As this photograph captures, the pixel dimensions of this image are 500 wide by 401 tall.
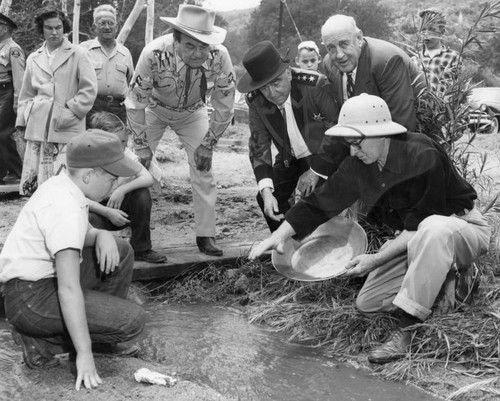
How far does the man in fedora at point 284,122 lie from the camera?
4.90 meters

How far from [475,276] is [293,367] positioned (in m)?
1.26

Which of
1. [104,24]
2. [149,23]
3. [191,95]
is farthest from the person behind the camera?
[149,23]

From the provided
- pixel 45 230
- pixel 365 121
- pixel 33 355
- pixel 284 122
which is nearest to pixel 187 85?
pixel 284 122

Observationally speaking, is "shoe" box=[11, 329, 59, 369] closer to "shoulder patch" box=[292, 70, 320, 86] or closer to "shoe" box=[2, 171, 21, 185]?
"shoulder patch" box=[292, 70, 320, 86]

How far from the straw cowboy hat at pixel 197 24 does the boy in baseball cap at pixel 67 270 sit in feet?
5.96

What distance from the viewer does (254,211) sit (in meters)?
7.57

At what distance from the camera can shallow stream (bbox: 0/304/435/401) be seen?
3.57 meters

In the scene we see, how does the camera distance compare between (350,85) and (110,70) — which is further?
(110,70)

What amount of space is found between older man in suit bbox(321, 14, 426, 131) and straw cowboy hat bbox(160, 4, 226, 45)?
0.93 meters

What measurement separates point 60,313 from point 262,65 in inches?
87.3

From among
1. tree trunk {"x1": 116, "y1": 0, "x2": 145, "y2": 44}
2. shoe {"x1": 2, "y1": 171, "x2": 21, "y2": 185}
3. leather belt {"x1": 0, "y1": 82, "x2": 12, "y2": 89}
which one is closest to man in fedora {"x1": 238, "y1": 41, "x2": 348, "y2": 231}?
leather belt {"x1": 0, "y1": 82, "x2": 12, "y2": 89}

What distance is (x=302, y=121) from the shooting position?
5156mm

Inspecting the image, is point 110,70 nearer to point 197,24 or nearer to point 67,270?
point 197,24

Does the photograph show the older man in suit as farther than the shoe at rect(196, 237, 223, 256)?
No
